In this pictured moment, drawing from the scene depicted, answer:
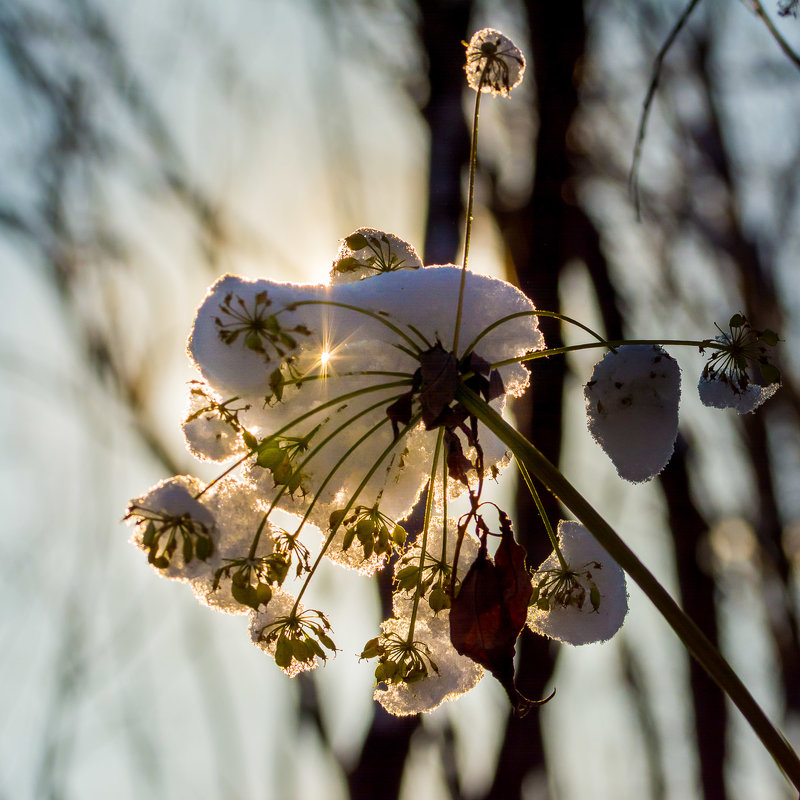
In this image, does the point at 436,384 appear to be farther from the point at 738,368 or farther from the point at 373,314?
the point at 738,368

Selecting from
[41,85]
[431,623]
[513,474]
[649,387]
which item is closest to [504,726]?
[513,474]

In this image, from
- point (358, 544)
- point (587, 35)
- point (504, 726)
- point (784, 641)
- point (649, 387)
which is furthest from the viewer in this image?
point (784, 641)

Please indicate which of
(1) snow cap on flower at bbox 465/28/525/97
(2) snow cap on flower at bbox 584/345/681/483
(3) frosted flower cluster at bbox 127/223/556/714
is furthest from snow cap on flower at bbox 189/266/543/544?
(1) snow cap on flower at bbox 465/28/525/97

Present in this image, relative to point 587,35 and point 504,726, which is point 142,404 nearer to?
point 504,726

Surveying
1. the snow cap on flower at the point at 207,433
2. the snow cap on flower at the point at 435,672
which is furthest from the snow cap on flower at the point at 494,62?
the snow cap on flower at the point at 435,672

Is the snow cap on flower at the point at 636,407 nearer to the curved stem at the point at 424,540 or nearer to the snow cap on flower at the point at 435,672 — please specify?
the curved stem at the point at 424,540

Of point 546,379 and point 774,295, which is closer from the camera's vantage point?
point 546,379

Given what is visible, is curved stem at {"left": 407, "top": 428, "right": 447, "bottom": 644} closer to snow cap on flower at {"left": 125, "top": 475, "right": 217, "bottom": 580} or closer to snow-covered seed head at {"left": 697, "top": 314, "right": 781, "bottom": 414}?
snow cap on flower at {"left": 125, "top": 475, "right": 217, "bottom": 580}
